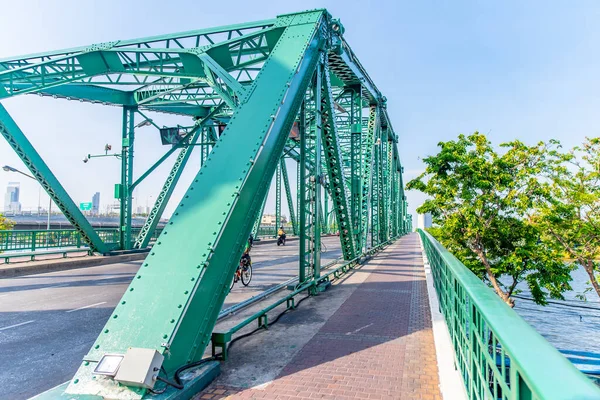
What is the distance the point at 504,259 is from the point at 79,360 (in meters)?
19.0

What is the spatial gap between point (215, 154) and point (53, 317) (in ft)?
17.6

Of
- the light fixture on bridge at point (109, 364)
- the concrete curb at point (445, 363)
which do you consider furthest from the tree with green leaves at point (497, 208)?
the light fixture on bridge at point (109, 364)

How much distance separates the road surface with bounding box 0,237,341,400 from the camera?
494cm

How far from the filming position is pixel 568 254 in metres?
18.2

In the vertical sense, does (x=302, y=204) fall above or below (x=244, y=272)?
above

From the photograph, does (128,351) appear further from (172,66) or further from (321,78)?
(172,66)

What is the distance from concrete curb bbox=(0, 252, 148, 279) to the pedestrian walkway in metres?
12.2

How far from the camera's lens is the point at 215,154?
531 cm

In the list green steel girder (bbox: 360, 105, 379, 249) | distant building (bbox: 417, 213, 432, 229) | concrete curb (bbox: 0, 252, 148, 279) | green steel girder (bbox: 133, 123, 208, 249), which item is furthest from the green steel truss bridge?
distant building (bbox: 417, 213, 432, 229)

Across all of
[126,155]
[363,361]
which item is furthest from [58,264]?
[363,361]

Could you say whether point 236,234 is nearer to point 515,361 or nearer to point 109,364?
point 109,364

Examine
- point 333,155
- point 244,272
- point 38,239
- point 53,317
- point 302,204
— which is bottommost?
point 53,317

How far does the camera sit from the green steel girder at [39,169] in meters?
13.3

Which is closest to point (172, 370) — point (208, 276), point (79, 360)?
point (208, 276)
